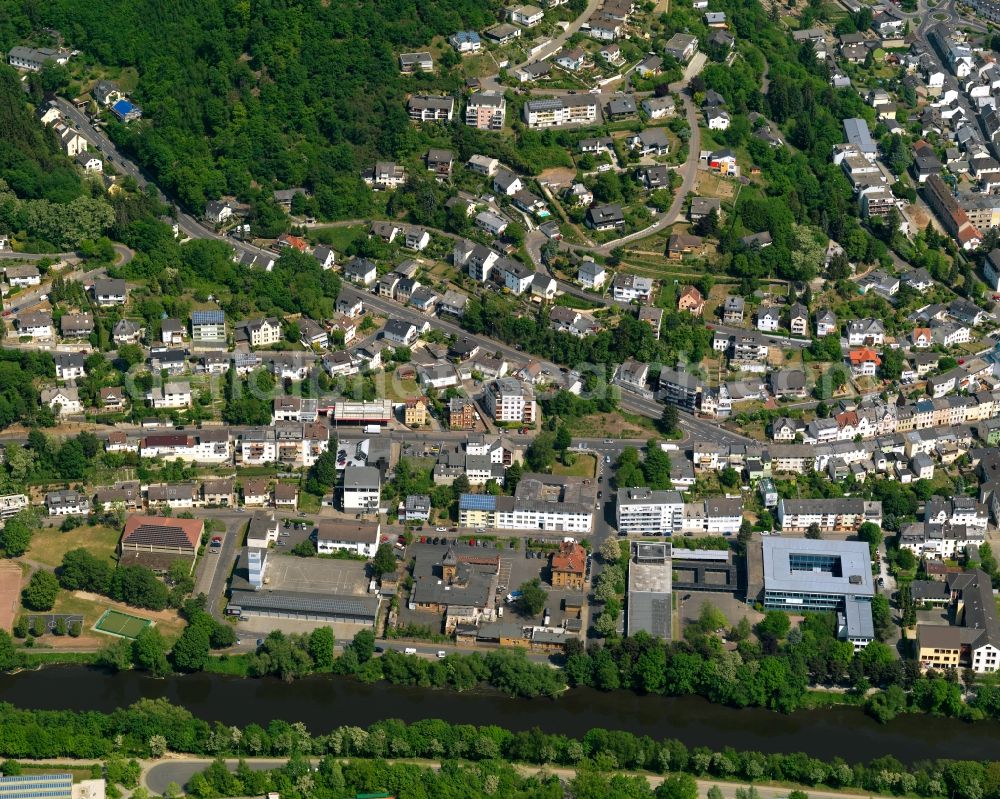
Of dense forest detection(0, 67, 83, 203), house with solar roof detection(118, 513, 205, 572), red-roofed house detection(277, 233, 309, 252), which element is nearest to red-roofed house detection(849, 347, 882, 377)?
red-roofed house detection(277, 233, 309, 252)

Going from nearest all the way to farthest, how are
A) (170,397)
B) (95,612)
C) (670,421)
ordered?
(95,612) < (670,421) < (170,397)

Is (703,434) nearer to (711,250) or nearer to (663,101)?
(711,250)

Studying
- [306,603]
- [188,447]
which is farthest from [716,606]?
[188,447]

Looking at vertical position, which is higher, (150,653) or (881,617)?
(881,617)

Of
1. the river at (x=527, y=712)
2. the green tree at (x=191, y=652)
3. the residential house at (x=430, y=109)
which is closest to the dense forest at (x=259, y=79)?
the residential house at (x=430, y=109)

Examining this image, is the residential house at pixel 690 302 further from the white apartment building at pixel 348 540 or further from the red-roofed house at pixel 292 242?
the white apartment building at pixel 348 540

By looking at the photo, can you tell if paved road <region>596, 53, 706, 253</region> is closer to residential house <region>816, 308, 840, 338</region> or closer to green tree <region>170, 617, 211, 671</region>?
residential house <region>816, 308, 840, 338</region>

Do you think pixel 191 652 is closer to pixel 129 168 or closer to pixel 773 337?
pixel 773 337

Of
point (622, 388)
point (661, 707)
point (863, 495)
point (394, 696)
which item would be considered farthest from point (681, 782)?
point (622, 388)
